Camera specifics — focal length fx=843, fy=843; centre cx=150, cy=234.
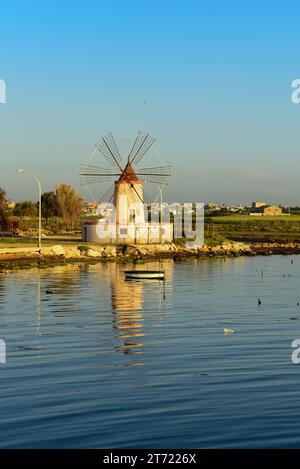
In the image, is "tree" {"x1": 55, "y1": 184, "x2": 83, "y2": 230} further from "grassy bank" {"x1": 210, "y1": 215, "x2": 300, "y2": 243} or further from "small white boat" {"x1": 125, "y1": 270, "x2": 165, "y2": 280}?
"small white boat" {"x1": 125, "y1": 270, "x2": 165, "y2": 280}

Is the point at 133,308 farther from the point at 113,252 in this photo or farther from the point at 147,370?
the point at 113,252

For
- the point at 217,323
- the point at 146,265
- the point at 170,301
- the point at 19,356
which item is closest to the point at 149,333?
the point at 217,323

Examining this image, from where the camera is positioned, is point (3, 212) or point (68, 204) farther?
point (68, 204)

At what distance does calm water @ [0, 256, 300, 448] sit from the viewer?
2017 centimetres

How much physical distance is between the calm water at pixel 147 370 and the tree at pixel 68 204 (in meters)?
96.4

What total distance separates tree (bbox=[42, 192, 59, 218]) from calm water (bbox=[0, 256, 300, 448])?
106 metres

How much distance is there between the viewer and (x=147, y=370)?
2853cm

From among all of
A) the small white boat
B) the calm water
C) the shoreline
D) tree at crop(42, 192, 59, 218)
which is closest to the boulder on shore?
the shoreline

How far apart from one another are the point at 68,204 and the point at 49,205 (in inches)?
530

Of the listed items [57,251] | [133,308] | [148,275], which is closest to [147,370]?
[133,308]

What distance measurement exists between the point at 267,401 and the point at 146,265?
211 ft

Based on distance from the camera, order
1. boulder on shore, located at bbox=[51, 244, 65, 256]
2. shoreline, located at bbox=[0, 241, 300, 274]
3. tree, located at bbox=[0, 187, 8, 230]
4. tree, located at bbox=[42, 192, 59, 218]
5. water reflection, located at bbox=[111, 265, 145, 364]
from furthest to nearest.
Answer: tree, located at bbox=[42, 192, 59, 218] < tree, located at bbox=[0, 187, 8, 230] < boulder on shore, located at bbox=[51, 244, 65, 256] < shoreline, located at bbox=[0, 241, 300, 274] < water reflection, located at bbox=[111, 265, 145, 364]

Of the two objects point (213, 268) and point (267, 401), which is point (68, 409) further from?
point (213, 268)

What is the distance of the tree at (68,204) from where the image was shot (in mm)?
154500
